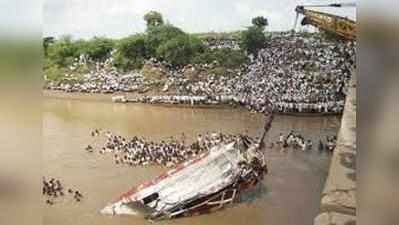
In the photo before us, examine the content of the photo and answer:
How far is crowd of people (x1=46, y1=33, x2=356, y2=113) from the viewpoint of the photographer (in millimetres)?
2279

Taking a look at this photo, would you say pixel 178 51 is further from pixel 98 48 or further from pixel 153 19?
pixel 98 48

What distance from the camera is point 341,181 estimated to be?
2.19 m

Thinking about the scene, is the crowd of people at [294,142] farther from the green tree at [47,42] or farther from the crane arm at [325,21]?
the green tree at [47,42]

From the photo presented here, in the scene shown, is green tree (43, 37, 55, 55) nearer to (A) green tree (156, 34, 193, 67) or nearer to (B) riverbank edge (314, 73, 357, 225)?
(A) green tree (156, 34, 193, 67)

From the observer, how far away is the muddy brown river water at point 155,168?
89.7 inches

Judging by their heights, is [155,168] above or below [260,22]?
below

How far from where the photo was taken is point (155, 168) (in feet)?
7.87

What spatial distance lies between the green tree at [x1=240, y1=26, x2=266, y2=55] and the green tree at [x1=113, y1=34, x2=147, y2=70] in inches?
16.1

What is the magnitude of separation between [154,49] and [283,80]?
1.77ft

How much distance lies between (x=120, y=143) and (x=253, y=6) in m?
A: 0.77

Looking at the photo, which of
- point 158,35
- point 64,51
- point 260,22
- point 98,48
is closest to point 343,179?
point 260,22
